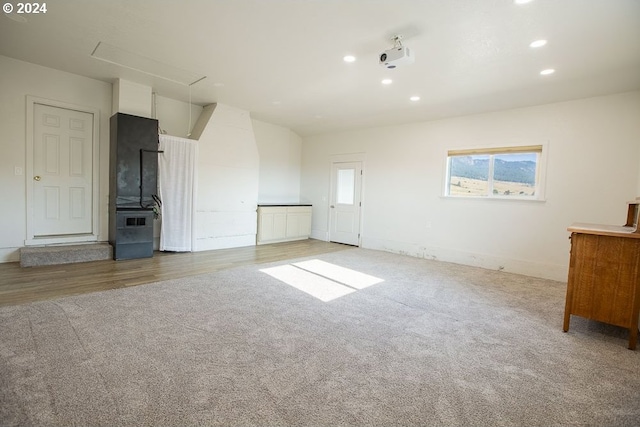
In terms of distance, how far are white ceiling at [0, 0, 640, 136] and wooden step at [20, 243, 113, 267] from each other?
2659 millimetres

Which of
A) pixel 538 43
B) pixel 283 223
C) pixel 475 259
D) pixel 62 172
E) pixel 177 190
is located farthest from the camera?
pixel 283 223

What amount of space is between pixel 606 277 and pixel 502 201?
8.75 ft

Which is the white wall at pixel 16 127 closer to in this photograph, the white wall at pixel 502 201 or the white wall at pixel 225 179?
the white wall at pixel 225 179

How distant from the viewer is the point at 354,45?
324 centimetres

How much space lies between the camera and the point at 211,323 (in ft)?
8.68

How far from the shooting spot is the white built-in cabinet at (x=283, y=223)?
680cm

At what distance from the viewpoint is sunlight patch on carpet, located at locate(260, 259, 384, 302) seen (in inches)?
145

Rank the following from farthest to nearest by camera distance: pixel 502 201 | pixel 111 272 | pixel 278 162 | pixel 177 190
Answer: pixel 278 162 < pixel 177 190 < pixel 502 201 < pixel 111 272

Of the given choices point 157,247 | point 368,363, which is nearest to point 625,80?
point 368,363

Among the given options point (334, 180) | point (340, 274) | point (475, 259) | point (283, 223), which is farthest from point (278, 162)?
point (475, 259)

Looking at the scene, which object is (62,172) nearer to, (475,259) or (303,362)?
(303,362)

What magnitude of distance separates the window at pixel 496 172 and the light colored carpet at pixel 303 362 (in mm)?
2238

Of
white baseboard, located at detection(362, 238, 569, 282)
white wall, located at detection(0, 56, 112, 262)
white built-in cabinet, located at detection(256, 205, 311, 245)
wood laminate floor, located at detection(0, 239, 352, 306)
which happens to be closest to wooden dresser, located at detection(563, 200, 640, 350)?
white baseboard, located at detection(362, 238, 569, 282)

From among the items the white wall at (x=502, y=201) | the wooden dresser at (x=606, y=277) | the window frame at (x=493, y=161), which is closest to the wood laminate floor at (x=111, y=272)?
the white wall at (x=502, y=201)
